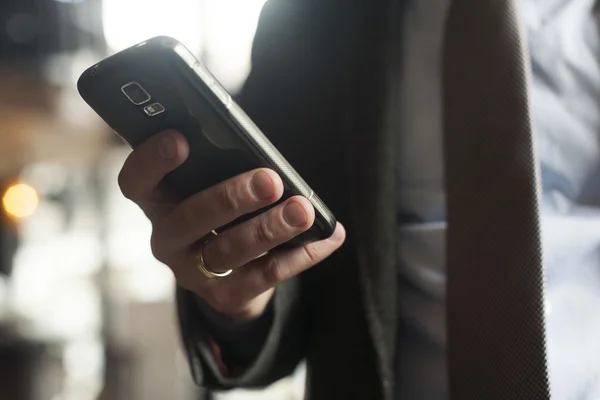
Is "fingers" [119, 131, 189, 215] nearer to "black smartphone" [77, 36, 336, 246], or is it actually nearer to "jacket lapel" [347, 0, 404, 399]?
"black smartphone" [77, 36, 336, 246]

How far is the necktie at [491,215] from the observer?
1.33 feet

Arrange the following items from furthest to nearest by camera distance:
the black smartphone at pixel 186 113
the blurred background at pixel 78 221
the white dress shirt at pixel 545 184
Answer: the blurred background at pixel 78 221, the white dress shirt at pixel 545 184, the black smartphone at pixel 186 113

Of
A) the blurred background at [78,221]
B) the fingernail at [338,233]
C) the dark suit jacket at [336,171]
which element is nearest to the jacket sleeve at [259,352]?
the dark suit jacket at [336,171]

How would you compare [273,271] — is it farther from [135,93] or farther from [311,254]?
[135,93]

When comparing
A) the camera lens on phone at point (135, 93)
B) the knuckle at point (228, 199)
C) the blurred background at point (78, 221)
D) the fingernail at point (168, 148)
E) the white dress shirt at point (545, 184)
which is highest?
the camera lens on phone at point (135, 93)

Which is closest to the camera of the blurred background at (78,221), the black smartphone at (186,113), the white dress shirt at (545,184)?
the black smartphone at (186,113)

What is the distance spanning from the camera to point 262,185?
1.23ft

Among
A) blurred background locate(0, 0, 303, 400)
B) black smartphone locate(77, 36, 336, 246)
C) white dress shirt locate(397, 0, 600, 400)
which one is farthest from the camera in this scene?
blurred background locate(0, 0, 303, 400)

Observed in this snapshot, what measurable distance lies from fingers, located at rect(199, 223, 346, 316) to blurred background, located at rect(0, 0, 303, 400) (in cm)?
153

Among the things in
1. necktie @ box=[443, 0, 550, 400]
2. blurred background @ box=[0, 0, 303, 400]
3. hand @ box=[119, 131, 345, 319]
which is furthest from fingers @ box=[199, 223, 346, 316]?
blurred background @ box=[0, 0, 303, 400]

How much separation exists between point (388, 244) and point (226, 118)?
202 mm

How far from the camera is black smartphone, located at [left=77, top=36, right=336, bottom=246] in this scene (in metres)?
0.36

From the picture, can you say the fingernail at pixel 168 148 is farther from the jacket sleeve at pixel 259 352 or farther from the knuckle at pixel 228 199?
the jacket sleeve at pixel 259 352

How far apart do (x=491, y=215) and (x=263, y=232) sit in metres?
0.17
